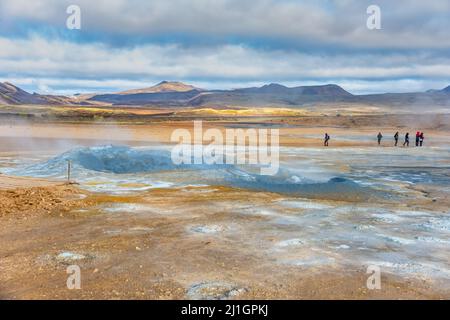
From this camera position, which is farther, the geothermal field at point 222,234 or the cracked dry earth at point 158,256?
the geothermal field at point 222,234

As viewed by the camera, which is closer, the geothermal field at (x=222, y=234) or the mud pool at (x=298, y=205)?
the geothermal field at (x=222, y=234)

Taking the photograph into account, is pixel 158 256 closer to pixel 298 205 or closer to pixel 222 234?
pixel 222 234

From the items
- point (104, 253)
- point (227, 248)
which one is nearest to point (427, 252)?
point (227, 248)

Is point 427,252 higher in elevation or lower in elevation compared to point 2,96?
lower

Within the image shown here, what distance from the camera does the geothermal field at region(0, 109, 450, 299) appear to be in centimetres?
643

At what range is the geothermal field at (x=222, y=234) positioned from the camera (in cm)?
643

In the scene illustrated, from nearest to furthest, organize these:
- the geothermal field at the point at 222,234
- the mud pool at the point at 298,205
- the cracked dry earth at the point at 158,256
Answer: the cracked dry earth at the point at 158,256 → the geothermal field at the point at 222,234 → the mud pool at the point at 298,205

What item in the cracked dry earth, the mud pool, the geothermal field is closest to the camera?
the cracked dry earth

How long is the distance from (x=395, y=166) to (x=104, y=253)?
55.7 ft

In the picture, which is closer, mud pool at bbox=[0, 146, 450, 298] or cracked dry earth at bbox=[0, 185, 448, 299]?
cracked dry earth at bbox=[0, 185, 448, 299]

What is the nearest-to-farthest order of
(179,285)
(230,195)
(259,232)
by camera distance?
(179,285), (259,232), (230,195)

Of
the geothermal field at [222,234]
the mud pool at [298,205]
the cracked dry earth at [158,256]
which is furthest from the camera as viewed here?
the mud pool at [298,205]
